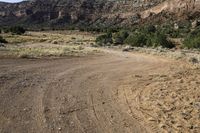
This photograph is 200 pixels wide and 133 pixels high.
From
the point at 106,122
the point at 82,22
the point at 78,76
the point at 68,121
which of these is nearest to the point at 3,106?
the point at 68,121

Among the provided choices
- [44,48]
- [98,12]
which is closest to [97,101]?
[44,48]

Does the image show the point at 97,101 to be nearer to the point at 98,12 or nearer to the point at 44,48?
the point at 44,48

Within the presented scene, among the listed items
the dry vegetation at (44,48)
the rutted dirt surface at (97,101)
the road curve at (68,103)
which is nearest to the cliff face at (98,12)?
the dry vegetation at (44,48)

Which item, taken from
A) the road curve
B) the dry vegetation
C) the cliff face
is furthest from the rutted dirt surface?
the cliff face

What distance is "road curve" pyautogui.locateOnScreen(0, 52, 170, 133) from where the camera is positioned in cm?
1059

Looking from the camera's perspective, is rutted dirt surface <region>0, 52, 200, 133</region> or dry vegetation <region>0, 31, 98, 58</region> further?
dry vegetation <region>0, 31, 98, 58</region>

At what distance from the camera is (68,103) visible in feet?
42.7

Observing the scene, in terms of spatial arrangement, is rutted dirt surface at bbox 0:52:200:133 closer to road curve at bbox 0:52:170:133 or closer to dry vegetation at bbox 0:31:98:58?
road curve at bbox 0:52:170:133

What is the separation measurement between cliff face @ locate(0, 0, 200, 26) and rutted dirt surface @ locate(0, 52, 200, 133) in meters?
Answer: 101

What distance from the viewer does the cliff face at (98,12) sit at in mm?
133750

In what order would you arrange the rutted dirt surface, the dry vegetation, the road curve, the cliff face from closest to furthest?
1. the road curve
2. the rutted dirt surface
3. the dry vegetation
4. the cliff face

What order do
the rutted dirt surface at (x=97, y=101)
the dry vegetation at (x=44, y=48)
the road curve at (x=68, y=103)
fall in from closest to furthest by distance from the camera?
1. the road curve at (x=68, y=103)
2. the rutted dirt surface at (x=97, y=101)
3. the dry vegetation at (x=44, y=48)

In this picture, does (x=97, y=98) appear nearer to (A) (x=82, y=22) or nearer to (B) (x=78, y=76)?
(B) (x=78, y=76)

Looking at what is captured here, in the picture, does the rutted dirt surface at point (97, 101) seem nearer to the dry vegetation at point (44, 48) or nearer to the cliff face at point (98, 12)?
the dry vegetation at point (44, 48)
